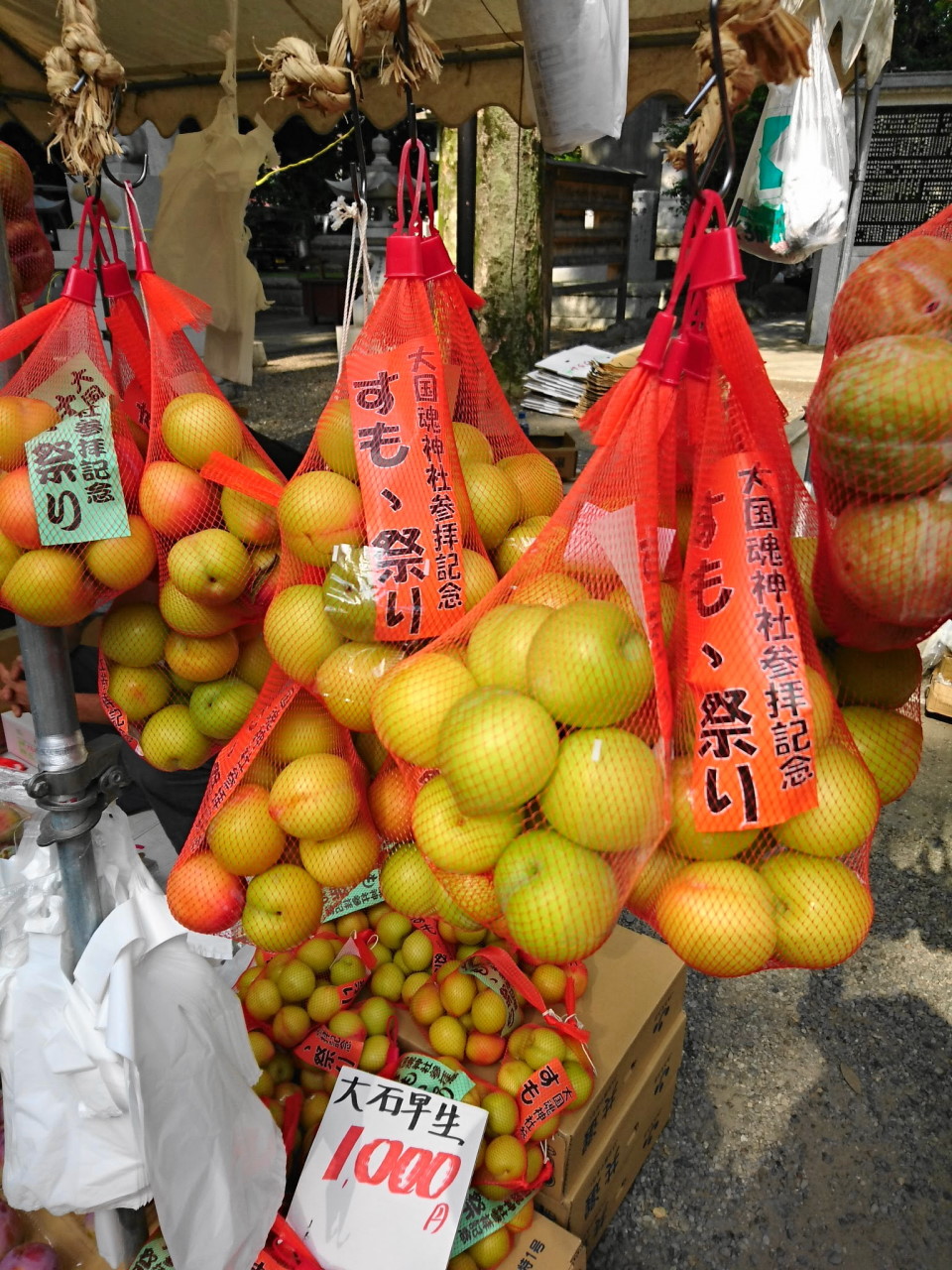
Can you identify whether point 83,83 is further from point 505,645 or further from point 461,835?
point 461,835

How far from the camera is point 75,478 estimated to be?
135cm

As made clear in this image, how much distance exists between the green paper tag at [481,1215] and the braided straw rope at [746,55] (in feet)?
6.87

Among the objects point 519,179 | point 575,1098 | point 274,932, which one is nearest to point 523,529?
point 274,932

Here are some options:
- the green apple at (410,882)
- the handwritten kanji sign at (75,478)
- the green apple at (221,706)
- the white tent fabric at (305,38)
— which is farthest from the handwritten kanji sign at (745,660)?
the white tent fabric at (305,38)

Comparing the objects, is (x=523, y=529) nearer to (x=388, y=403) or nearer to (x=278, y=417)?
(x=388, y=403)

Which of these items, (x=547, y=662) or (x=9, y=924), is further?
(x=9, y=924)

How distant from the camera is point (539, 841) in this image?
100 cm

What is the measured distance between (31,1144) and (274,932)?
27.9 inches

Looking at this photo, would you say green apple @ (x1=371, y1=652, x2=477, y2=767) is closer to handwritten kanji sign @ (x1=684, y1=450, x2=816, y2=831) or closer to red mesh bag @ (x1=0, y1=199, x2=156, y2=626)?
handwritten kanji sign @ (x1=684, y1=450, x2=816, y2=831)

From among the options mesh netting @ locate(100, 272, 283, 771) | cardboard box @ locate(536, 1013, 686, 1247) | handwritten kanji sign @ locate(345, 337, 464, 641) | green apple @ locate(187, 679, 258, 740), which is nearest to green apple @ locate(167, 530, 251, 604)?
mesh netting @ locate(100, 272, 283, 771)

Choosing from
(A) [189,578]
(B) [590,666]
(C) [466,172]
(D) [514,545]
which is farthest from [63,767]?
(C) [466,172]

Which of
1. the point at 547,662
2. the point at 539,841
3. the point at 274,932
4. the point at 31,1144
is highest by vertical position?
the point at 547,662

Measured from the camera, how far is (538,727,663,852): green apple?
0.95 m

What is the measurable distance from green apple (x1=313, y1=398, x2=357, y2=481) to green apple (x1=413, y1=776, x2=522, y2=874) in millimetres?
535
